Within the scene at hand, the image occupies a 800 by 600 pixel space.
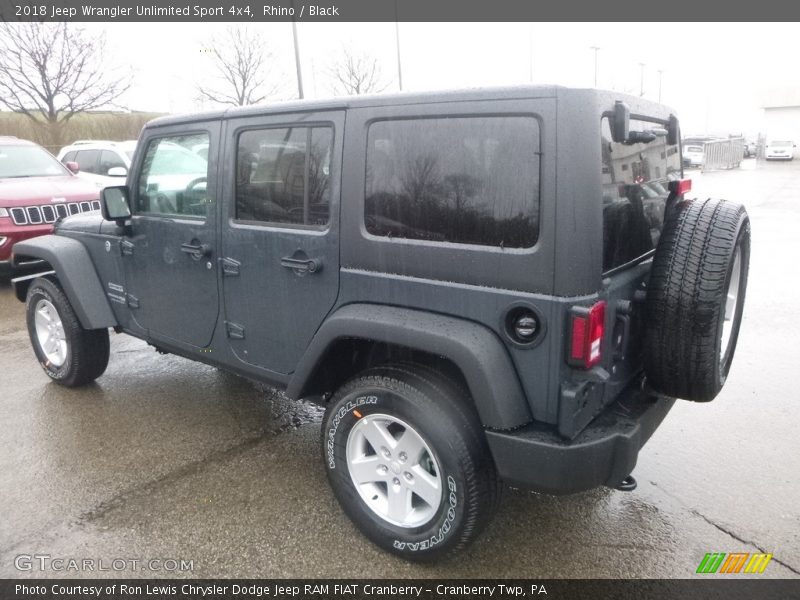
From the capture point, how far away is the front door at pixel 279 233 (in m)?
2.75

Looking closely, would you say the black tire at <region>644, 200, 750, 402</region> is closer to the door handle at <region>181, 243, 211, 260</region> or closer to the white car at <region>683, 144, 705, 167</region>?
the door handle at <region>181, 243, 211, 260</region>

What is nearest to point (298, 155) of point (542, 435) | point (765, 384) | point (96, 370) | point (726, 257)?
point (542, 435)

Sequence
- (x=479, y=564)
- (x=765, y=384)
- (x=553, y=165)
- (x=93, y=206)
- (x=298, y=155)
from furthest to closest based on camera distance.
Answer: (x=93, y=206) < (x=765, y=384) < (x=298, y=155) < (x=479, y=564) < (x=553, y=165)

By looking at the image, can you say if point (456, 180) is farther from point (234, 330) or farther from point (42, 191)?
point (42, 191)

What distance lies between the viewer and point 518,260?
2182 mm

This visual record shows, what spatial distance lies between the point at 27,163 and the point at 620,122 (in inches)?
360

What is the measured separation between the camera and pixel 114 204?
368cm

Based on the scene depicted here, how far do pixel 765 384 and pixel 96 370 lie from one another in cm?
489

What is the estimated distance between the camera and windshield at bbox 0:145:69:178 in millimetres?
8484

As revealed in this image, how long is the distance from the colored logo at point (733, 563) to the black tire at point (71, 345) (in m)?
3.97

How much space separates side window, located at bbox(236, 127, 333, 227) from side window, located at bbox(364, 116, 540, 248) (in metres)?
0.29

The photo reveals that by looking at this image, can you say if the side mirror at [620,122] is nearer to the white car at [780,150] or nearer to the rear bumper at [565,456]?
the rear bumper at [565,456]

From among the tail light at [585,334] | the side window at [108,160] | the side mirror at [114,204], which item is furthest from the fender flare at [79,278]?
the side window at [108,160]

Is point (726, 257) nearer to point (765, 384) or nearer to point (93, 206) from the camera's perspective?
point (765, 384)
